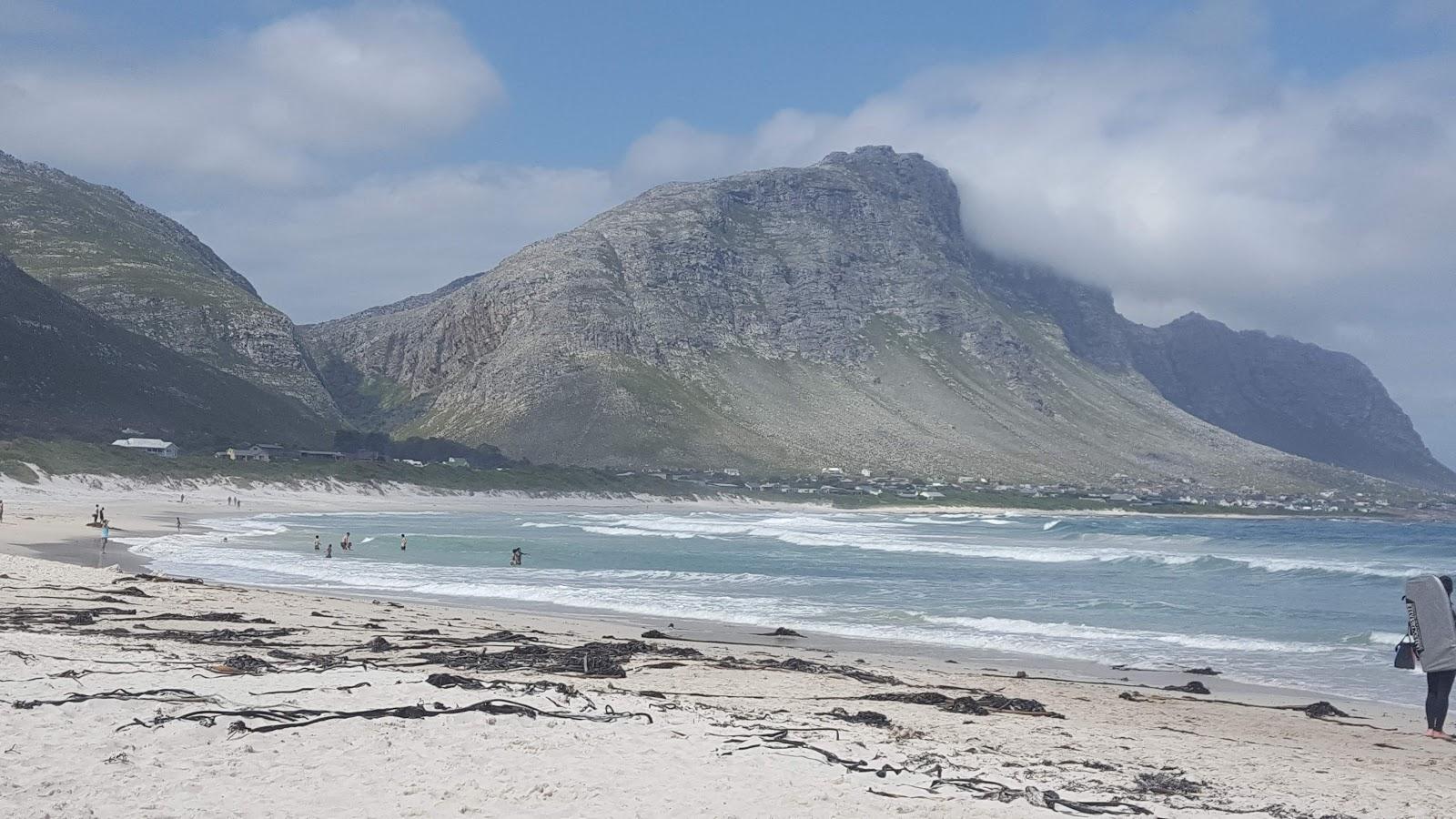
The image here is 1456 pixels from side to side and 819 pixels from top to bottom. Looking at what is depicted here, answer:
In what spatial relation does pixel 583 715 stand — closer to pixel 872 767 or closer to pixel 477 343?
pixel 872 767

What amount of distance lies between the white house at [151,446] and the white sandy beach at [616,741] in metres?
73.0

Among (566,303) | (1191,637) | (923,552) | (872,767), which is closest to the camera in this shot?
(872,767)

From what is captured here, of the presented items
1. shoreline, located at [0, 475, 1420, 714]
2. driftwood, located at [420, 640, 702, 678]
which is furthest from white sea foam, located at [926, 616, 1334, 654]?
driftwood, located at [420, 640, 702, 678]

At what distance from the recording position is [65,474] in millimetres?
63719

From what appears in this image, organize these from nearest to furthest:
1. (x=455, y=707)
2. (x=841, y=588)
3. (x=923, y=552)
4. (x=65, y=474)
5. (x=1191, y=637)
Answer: (x=455, y=707) < (x=1191, y=637) < (x=841, y=588) < (x=923, y=552) < (x=65, y=474)

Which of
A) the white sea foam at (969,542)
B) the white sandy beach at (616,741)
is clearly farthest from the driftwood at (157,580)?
the white sea foam at (969,542)

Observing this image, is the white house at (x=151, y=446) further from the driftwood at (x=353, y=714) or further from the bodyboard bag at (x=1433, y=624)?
the bodyboard bag at (x=1433, y=624)

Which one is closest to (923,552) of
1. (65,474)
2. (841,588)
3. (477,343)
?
(841,588)

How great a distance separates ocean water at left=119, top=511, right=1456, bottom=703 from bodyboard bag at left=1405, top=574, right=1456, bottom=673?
172 inches

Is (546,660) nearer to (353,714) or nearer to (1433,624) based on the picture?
(353,714)

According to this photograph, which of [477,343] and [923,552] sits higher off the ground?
[477,343]

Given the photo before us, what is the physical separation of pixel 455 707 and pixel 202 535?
38555mm

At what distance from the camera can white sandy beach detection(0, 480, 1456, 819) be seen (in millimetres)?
6527

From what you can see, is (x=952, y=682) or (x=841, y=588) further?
(x=841, y=588)
